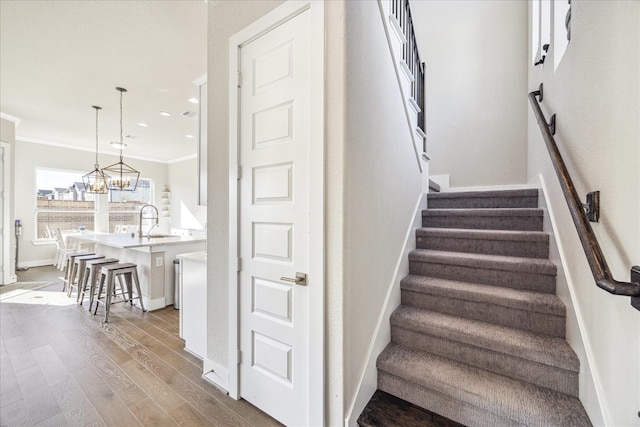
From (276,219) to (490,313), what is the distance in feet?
4.89

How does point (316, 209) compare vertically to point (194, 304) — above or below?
above

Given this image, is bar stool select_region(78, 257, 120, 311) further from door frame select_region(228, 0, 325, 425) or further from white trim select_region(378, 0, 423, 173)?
white trim select_region(378, 0, 423, 173)

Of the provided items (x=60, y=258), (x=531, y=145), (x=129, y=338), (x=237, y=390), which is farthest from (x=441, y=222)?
(x=60, y=258)

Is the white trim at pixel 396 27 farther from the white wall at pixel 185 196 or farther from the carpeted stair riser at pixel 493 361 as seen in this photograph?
the white wall at pixel 185 196

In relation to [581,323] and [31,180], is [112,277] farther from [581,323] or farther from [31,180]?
[31,180]

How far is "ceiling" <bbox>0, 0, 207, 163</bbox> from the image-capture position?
A: 233 cm

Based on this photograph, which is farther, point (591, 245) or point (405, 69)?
point (405, 69)

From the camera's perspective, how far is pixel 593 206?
44.5 inches

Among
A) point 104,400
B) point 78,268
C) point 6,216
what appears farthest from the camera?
point 6,216

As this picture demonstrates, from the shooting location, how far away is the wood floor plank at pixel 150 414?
1.59 m

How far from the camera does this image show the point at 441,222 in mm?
2609

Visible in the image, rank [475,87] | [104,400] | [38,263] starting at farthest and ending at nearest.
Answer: [38,263] → [475,87] → [104,400]

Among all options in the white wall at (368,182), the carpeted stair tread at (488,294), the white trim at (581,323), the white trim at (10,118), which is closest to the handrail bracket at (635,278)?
the white trim at (581,323)

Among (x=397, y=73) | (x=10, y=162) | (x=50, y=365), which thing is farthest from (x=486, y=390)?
(x=10, y=162)
